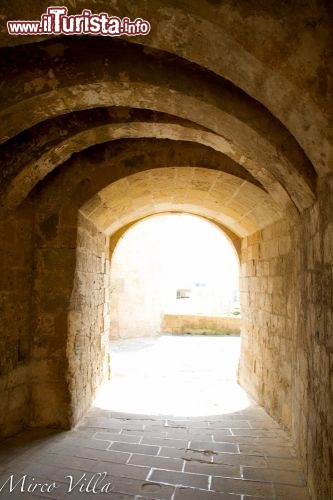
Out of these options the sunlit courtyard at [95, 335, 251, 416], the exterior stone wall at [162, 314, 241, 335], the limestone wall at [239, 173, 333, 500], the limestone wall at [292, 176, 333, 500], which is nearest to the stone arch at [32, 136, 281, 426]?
the limestone wall at [239, 173, 333, 500]

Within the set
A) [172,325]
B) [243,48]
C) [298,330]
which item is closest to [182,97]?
[243,48]

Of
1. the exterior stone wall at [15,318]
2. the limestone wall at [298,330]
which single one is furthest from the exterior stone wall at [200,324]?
the exterior stone wall at [15,318]

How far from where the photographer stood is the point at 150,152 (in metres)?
3.76

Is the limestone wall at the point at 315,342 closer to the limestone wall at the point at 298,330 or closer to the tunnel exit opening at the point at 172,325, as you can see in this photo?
the limestone wall at the point at 298,330

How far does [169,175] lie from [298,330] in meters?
2.12

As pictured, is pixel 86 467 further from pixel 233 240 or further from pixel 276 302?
pixel 233 240

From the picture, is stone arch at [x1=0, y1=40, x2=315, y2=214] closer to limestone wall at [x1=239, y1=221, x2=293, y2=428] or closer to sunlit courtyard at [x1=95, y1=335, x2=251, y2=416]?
limestone wall at [x1=239, y1=221, x2=293, y2=428]

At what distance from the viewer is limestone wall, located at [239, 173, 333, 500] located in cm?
209

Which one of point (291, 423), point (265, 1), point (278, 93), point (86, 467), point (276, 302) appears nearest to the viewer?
point (265, 1)

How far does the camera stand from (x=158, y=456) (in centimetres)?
314

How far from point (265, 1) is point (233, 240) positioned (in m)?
4.69

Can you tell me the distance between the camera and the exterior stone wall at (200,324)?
11266mm

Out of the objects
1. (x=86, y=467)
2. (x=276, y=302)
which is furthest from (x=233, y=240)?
(x=86, y=467)

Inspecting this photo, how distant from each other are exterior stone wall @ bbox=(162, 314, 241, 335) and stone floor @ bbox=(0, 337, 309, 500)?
6282mm
